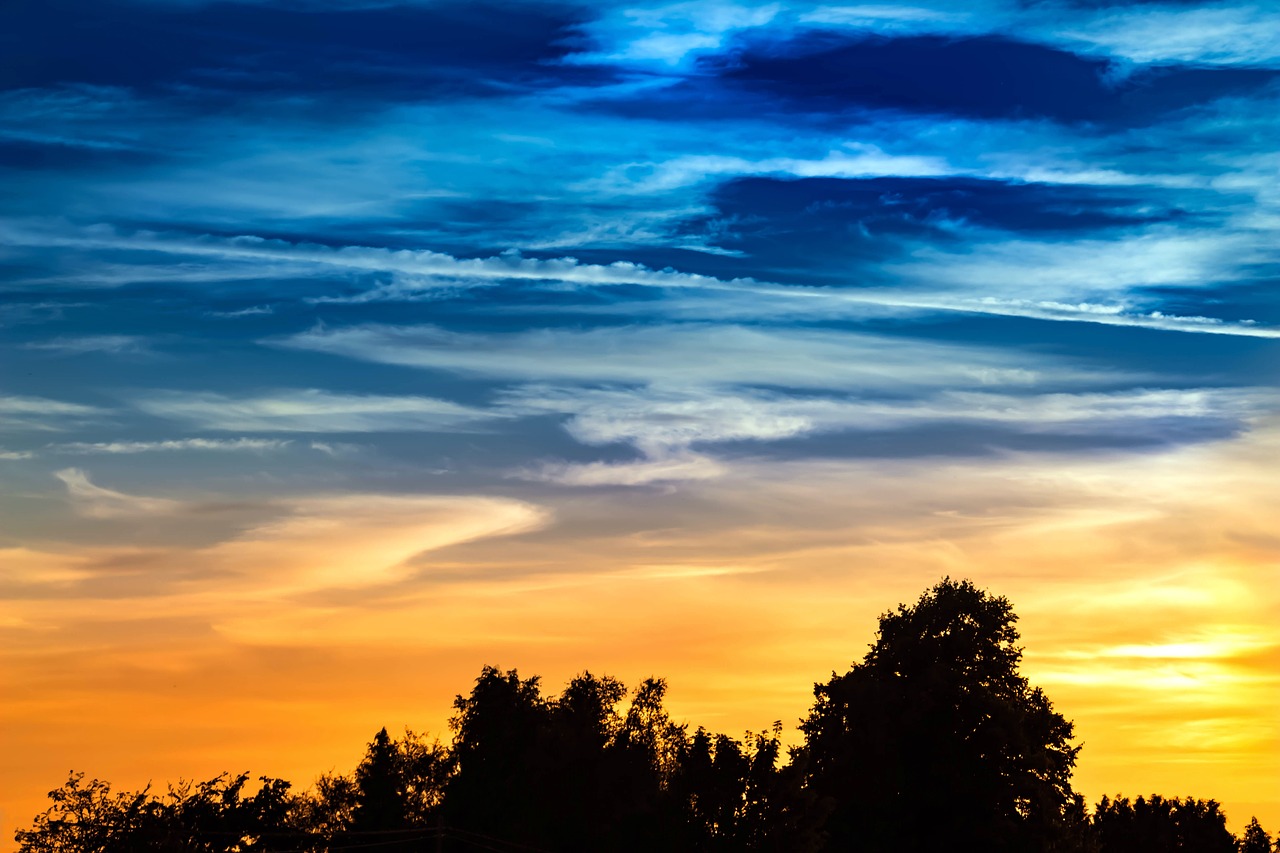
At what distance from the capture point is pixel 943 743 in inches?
3130

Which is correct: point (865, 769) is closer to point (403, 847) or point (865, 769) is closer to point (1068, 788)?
point (1068, 788)

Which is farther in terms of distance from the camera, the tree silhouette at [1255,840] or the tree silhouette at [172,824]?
the tree silhouette at [1255,840]

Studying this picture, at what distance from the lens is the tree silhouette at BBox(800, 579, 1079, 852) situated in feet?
257

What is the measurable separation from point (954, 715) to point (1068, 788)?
7.08 metres

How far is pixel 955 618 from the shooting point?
83.2 m

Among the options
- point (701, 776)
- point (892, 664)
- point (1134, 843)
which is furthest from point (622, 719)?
point (1134, 843)

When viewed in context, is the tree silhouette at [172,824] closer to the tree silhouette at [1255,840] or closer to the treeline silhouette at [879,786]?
the treeline silhouette at [879,786]

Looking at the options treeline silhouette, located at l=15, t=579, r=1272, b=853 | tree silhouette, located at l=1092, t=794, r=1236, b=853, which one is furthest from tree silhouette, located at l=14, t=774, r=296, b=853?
tree silhouette, located at l=1092, t=794, r=1236, b=853

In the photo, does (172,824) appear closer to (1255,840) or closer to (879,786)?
(879,786)

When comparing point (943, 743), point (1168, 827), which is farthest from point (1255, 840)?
point (943, 743)

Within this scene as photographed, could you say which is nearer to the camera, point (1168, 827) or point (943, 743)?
point (943, 743)

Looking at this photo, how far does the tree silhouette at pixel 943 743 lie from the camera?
78188 millimetres

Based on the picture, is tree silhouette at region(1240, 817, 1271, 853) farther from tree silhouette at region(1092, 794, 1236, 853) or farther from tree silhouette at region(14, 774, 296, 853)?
tree silhouette at region(14, 774, 296, 853)

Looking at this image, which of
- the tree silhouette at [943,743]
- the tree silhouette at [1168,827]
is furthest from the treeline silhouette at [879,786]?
the tree silhouette at [1168,827]
